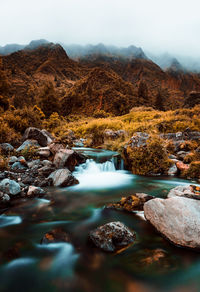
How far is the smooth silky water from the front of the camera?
7.86 ft

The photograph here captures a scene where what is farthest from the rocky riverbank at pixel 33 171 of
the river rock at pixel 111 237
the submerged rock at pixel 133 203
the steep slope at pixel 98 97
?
the steep slope at pixel 98 97

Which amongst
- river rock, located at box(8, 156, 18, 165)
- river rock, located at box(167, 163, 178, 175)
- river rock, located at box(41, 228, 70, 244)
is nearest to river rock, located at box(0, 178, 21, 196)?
river rock, located at box(41, 228, 70, 244)

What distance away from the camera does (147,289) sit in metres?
2.27

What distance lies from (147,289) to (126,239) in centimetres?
88

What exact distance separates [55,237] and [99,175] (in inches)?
197

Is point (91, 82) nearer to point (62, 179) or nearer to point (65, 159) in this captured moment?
point (65, 159)

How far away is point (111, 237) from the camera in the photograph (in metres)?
3.01

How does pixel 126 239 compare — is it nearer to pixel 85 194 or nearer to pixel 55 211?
pixel 55 211

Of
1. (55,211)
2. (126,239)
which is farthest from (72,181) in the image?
(126,239)

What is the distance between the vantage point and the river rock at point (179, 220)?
2.83 meters

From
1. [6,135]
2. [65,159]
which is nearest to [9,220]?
[65,159]

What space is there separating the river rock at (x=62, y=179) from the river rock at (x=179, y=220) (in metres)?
3.64

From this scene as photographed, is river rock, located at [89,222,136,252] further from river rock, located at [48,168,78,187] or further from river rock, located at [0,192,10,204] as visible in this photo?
river rock, located at [48,168,78,187]

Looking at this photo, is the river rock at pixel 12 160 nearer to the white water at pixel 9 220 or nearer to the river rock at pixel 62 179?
the river rock at pixel 62 179
